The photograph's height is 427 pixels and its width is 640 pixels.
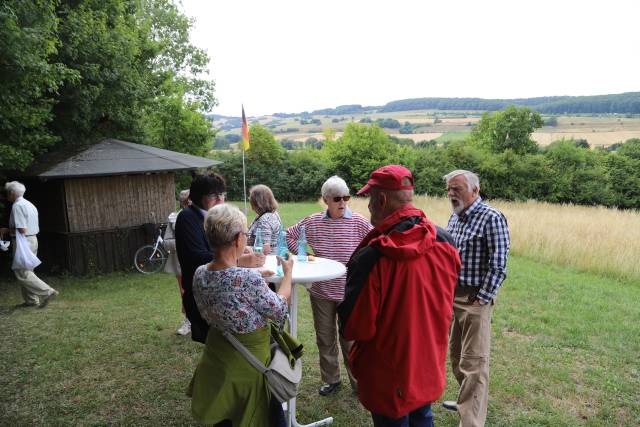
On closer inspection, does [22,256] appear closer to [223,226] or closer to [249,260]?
[249,260]

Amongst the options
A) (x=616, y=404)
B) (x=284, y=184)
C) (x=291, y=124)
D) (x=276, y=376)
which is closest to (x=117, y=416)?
(x=276, y=376)

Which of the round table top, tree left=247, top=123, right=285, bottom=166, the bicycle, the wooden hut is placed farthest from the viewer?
tree left=247, top=123, right=285, bottom=166

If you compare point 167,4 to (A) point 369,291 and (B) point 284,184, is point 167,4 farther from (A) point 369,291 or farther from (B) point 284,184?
(A) point 369,291

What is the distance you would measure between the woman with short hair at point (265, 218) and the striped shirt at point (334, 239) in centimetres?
24

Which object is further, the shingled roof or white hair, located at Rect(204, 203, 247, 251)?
the shingled roof

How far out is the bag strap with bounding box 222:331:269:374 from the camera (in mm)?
2572

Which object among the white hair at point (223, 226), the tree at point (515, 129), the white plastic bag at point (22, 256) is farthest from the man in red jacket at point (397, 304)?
the tree at point (515, 129)

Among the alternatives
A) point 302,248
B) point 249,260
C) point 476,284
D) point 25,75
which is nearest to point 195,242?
point 249,260

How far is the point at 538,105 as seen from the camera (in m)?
96.8

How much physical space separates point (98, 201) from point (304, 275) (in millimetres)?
8462

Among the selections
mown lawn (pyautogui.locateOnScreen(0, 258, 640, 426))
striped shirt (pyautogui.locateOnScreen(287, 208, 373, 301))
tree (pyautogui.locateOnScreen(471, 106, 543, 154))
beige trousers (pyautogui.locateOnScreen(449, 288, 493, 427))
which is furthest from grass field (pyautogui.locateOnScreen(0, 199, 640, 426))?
tree (pyautogui.locateOnScreen(471, 106, 543, 154))

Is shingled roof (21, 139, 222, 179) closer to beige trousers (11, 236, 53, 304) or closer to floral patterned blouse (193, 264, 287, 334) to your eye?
beige trousers (11, 236, 53, 304)

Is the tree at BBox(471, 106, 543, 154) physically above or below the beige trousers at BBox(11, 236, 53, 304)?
above

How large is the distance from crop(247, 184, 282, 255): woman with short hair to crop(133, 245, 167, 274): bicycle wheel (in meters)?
6.65
